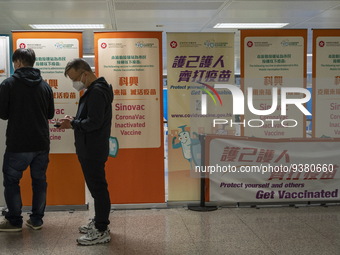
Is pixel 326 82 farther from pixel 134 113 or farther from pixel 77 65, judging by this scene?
pixel 77 65

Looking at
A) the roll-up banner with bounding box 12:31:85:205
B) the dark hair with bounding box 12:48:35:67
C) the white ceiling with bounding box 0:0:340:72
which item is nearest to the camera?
the dark hair with bounding box 12:48:35:67

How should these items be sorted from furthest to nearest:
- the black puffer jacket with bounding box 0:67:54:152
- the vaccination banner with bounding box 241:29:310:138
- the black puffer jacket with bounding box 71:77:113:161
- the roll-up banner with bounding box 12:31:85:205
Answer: the vaccination banner with bounding box 241:29:310:138, the roll-up banner with bounding box 12:31:85:205, the black puffer jacket with bounding box 0:67:54:152, the black puffer jacket with bounding box 71:77:113:161

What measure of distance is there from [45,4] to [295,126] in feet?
11.9

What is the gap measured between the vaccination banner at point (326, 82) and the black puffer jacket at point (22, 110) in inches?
121

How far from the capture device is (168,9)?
20.7ft

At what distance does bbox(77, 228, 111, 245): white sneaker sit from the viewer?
143 inches

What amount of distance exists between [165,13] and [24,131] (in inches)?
139

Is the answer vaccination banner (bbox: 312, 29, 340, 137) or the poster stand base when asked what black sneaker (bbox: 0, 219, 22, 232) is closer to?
the poster stand base

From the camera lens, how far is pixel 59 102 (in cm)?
474

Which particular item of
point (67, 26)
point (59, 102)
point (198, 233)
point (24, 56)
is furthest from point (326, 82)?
point (67, 26)

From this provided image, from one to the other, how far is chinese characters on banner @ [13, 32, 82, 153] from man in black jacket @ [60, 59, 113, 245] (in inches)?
43.9

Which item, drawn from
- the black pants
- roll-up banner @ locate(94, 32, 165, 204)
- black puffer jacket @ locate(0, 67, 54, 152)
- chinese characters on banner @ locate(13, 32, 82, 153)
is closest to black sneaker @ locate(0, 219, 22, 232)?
black puffer jacket @ locate(0, 67, 54, 152)

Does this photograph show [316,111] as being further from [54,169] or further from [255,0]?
[54,169]

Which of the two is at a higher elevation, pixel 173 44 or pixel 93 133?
pixel 173 44
